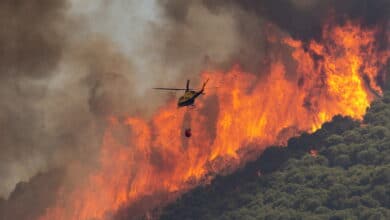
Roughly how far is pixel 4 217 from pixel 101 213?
15.0m

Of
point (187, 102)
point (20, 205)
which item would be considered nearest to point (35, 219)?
point (20, 205)

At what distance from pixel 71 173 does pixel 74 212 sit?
6418mm

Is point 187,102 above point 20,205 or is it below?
above

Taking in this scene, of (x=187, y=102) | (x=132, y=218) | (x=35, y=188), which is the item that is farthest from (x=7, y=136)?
(x=187, y=102)

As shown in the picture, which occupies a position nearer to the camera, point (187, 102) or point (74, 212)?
point (187, 102)

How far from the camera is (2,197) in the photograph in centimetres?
19988

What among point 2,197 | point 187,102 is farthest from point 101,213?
point 187,102

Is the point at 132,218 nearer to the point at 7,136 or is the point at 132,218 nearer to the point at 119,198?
the point at 119,198

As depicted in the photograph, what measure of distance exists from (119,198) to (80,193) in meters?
6.19

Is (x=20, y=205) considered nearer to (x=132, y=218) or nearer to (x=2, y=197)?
(x=2, y=197)

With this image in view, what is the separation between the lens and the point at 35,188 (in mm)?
198500

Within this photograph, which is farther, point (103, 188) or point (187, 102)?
point (103, 188)

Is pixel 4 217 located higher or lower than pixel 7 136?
lower

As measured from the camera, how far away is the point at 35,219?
641 ft
